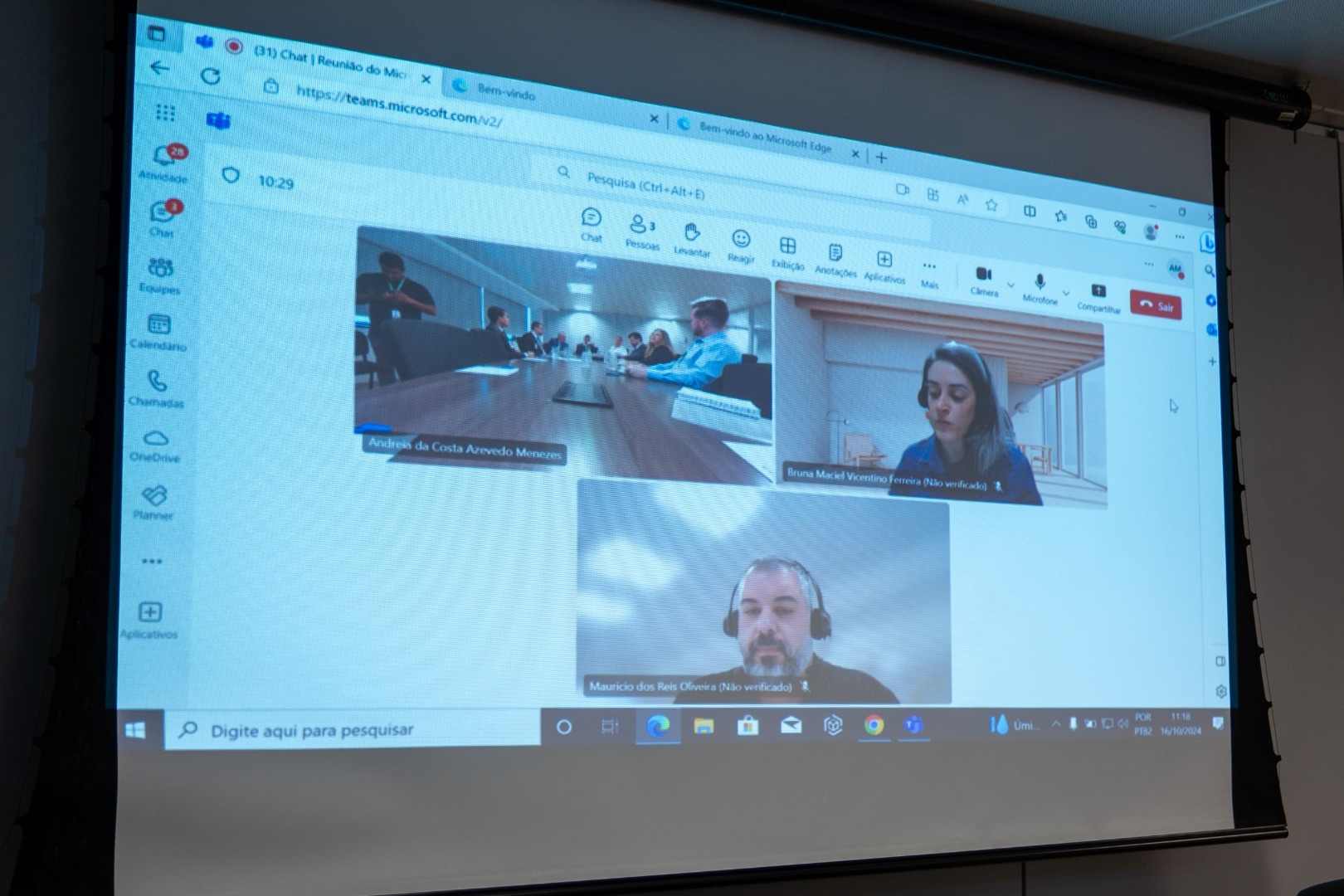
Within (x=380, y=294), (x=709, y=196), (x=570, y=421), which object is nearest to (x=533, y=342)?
(x=570, y=421)

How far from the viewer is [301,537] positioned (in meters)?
1.60

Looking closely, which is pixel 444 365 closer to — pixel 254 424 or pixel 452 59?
pixel 254 424

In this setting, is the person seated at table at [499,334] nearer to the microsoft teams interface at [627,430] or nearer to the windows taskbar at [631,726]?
the microsoft teams interface at [627,430]

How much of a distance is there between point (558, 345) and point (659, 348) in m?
0.18

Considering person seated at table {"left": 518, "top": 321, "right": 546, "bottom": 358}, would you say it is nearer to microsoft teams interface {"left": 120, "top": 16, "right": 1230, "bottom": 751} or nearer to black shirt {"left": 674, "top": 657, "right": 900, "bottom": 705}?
microsoft teams interface {"left": 120, "top": 16, "right": 1230, "bottom": 751}

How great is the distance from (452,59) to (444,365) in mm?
500

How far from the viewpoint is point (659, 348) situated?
73.0 inches

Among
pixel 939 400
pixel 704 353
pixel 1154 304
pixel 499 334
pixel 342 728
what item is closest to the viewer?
pixel 342 728

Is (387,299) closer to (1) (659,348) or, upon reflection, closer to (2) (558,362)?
(2) (558,362)

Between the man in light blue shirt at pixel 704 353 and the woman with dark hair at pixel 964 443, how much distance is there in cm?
41

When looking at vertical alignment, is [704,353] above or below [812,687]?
above

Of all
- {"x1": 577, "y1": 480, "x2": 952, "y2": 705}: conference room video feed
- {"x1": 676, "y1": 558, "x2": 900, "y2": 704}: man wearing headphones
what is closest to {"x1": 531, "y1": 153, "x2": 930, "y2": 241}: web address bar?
{"x1": 577, "y1": 480, "x2": 952, "y2": 705}: conference room video feed

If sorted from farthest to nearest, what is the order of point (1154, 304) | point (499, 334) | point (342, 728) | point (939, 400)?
point (1154, 304) → point (939, 400) → point (499, 334) → point (342, 728)

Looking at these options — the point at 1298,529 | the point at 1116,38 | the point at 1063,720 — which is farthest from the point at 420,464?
the point at 1298,529
